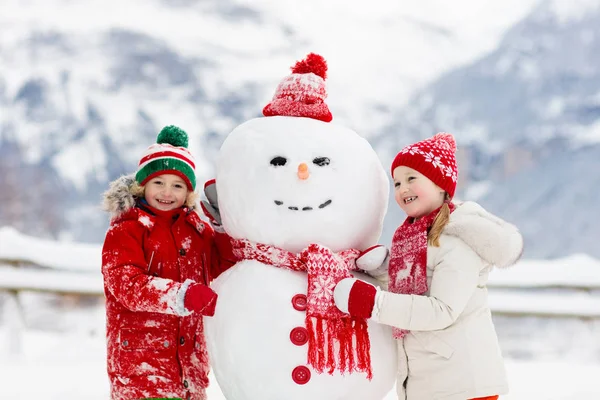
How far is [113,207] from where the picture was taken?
162 cm

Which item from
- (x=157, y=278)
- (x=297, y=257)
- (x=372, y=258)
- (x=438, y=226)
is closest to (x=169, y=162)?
(x=157, y=278)

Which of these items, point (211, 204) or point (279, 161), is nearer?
point (279, 161)

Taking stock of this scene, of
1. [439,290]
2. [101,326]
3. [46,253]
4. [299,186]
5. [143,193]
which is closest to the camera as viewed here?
[439,290]

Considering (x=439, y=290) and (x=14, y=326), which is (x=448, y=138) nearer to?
(x=439, y=290)

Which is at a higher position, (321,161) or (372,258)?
(321,161)

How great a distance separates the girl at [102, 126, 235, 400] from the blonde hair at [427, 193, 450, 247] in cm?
53

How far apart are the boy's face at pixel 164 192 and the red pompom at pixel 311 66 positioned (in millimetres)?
448

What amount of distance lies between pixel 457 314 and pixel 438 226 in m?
0.20

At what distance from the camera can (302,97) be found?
5.31 feet

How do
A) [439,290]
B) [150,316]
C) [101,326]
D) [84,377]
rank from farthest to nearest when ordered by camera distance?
[101,326], [84,377], [150,316], [439,290]

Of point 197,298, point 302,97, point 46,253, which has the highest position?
point 46,253

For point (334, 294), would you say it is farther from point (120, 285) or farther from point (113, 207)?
point (113, 207)

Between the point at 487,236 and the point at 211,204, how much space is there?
2.49 ft

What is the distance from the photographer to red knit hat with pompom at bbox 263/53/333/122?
5.30 ft
